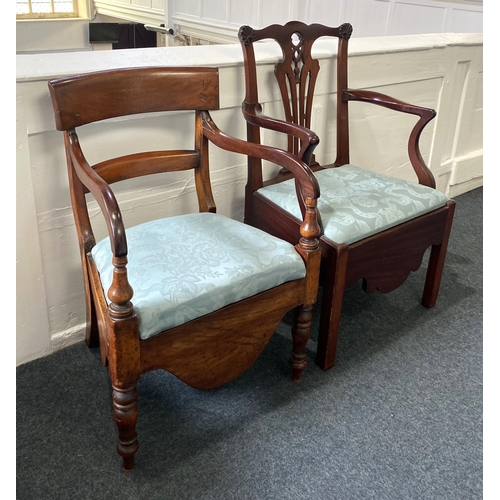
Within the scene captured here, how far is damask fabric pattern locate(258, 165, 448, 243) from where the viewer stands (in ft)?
4.84

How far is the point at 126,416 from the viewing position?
1161 mm

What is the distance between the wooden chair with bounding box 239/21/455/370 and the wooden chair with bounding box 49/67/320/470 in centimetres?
12

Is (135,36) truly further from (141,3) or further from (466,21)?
(466,21)

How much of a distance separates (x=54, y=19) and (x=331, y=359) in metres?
5.36

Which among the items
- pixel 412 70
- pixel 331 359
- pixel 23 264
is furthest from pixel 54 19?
pixel 331 359

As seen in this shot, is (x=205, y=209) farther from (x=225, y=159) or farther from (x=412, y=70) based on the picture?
(x=412, y=70)

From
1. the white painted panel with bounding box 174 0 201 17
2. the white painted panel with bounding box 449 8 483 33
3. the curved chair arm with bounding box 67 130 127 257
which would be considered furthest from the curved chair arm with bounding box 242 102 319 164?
the white painted panel with bounding box 174 0 201 17

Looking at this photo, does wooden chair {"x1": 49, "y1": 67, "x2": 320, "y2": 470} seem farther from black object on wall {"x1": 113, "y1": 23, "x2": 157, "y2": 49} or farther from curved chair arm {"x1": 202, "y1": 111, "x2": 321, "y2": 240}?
black object on wall {"x1": 113, "y1": 23, "x2": 157, "y2": 49}

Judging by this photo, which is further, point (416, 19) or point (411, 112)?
point (416, 19)

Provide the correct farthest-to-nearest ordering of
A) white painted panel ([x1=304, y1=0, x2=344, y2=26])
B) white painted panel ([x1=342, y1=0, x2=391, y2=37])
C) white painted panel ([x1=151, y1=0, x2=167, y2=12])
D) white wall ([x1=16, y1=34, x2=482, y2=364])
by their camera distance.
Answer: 1. white painted panel ([x1=151, y1=0, x2=167, y2=12])
2. white painted panel ([x1=304, y1=0, x2=344, y2=26])
3. white painted panel ([x1=342, y1=0, x2=391, y2=37])
4. white wall ([x1=16, y1=34, x2=482, y2=364])

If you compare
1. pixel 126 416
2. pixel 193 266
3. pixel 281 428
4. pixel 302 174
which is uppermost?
pixel 302 174

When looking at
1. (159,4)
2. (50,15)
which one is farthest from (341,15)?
(50,15)

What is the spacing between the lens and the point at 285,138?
1886mm

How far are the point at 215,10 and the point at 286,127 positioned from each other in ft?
11.5
